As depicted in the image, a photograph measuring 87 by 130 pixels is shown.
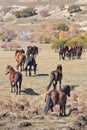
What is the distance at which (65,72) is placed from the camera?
35.0 m

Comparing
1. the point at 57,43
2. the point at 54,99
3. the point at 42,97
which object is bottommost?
the point at 57,43

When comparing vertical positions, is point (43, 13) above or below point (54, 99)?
below

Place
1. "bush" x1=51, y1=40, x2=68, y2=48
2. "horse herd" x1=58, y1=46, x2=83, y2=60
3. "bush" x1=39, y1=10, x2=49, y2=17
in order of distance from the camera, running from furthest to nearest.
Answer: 1. "bush" x1=39, y1=10, x2=49, y2=17
2. "bush" x1=51, y1=40, x2=68, y2=48
3. "horse herd" x1=58, y1=46, x2=83, y2=60

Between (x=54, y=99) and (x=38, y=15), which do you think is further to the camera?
(x=38, y=15)

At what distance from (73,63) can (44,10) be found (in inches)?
4125

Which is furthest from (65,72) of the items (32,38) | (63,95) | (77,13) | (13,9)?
(13,9)

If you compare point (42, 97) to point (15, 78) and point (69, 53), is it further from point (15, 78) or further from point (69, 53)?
point (69, 53)

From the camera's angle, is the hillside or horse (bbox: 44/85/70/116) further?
the hillside

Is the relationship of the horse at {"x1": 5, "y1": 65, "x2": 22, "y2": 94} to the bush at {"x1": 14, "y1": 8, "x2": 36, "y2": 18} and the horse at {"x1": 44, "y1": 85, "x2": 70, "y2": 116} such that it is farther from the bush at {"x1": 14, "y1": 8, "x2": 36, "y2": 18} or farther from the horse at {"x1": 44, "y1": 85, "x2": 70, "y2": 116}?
the bush at {"x1": 14, "y1": 8, "x2": 36, "y2": 18}

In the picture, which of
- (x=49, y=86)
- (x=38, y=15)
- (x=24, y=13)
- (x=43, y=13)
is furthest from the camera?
(x=38, y=15)

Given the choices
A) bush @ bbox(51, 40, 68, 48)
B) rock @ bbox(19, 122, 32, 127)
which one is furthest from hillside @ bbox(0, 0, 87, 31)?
rock @ bbox(19, 122, 32, 127)

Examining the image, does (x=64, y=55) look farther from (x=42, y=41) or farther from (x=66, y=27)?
(x=66, y=27)

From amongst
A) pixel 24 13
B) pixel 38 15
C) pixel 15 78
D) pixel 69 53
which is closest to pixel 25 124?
pixel 15 78

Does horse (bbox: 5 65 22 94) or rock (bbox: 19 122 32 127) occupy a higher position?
rock (bbox: 19 122 32 127)
